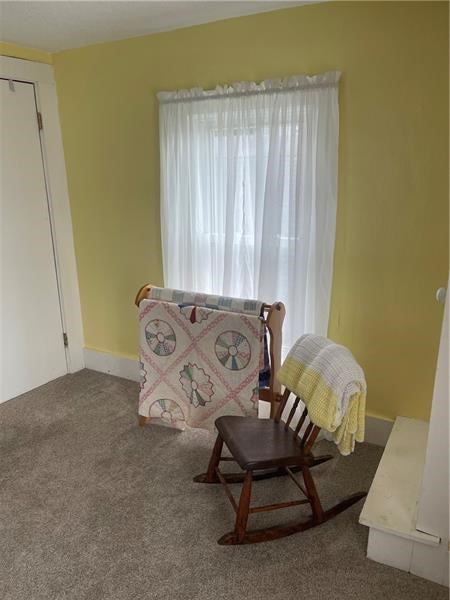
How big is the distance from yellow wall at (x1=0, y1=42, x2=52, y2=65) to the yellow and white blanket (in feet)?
8.28

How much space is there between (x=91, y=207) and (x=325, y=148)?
1711mm

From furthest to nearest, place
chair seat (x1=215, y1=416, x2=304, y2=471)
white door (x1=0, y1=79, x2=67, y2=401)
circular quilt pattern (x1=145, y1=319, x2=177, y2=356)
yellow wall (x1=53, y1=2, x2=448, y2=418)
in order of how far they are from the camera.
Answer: white door (x1=0, y1=79, x2=67, y2=401) → circular quilt pattern (x1=145, y1=319, x2=177, y2=356) → yellow wall (x1=53, y1=2, x2=448, y2=418) → chair seat (x1=215, y1=416, x2=304, y2=471)

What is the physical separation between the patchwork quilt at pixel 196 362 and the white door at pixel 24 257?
99cm

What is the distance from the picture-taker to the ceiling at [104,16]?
212 cm

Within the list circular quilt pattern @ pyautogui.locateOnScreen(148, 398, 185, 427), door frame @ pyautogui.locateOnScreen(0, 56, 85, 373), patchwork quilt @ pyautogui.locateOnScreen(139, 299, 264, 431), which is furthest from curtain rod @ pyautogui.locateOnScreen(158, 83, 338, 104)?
circular quilt pattern @ pyautogui.locateOnScreen(148, 398, 185, 427)

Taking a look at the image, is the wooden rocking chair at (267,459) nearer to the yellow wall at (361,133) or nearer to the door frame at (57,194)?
the yellow wall at (361,133)

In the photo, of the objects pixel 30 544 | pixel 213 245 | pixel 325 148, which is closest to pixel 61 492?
pixel 30 544

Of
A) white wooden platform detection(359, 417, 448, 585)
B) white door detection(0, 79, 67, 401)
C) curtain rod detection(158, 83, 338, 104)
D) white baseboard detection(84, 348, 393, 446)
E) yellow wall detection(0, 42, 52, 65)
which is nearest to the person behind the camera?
white wooden platform detection(359, 417, 448, 585)

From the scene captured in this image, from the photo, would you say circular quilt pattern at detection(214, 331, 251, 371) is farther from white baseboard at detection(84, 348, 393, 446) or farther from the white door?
the white door

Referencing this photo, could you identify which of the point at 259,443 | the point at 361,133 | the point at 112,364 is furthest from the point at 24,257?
the point at 361,133

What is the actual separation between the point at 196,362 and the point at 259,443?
0.71 meters

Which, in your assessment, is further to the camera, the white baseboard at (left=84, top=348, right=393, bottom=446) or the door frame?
the white baseboard at (left=84, top=348, right=393, bottom=446)

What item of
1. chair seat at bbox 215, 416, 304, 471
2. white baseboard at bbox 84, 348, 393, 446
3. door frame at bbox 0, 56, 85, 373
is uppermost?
door frame at bbox 0, 56, 85, 373

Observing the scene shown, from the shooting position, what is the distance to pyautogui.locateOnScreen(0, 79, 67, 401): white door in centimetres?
285
